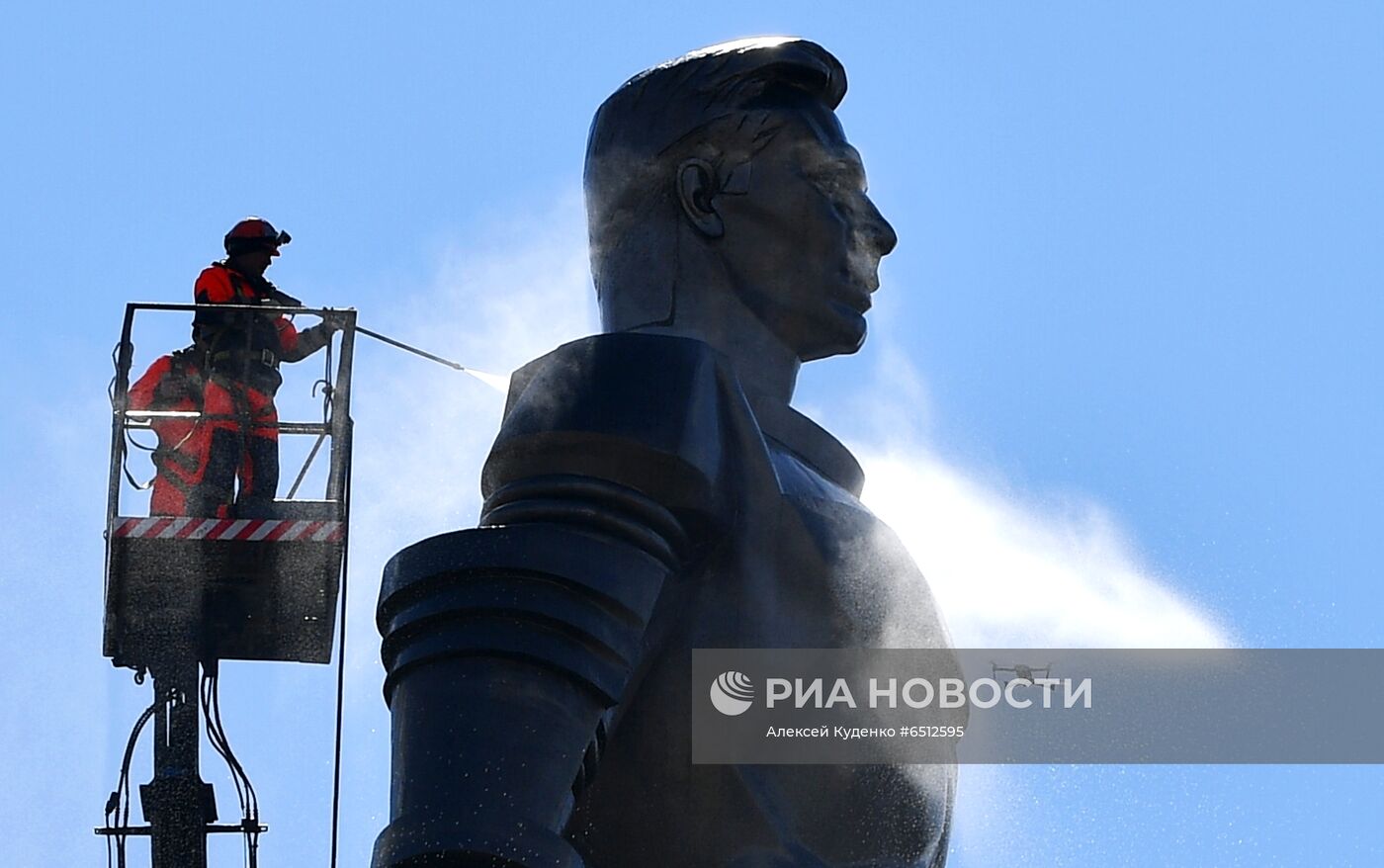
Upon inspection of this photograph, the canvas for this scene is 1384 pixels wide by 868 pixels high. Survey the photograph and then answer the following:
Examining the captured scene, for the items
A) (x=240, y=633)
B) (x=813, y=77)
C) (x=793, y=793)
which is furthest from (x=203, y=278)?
(x=793, y=793)

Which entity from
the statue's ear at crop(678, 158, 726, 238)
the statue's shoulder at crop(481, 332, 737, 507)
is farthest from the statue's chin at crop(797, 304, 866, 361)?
the statue's shoulder at crop(481, 332, 737, 507)

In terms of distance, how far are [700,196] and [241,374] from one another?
9.65 m

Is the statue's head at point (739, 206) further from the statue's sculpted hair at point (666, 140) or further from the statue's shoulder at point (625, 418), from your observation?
the statue's shoulder at point (625, 418)

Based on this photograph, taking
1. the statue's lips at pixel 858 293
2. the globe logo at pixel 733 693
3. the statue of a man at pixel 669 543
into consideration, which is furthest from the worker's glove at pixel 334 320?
the globe logo at pixel 733 693

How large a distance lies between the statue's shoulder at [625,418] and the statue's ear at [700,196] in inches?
23.8

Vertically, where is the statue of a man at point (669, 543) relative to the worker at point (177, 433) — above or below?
below

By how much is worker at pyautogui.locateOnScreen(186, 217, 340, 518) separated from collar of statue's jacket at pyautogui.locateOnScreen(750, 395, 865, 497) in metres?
9.44

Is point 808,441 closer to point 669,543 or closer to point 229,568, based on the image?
point 669,543

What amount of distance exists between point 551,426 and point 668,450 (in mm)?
267

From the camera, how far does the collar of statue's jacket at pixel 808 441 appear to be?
7.66 metres

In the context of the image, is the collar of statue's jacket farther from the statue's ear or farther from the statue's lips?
the statue's ear

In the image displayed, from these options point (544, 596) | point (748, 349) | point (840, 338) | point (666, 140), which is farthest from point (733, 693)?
point (666, 140)

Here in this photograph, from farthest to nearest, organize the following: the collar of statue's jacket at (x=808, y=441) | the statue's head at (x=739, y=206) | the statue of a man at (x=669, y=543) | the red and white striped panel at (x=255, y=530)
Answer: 1. the red and white striped panel at (x=255, y=530)
2. the statue's head at (x=739, y=206)
3. the collar of statue's jacket at (x=808, y=441)
4. the statue of a man at (x=669, y=543)

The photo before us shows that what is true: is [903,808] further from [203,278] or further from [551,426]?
[203,278]
